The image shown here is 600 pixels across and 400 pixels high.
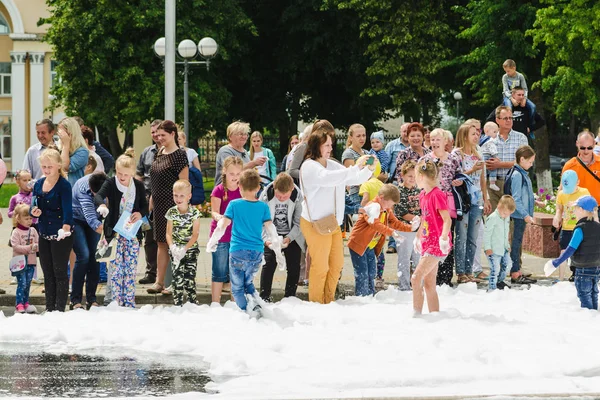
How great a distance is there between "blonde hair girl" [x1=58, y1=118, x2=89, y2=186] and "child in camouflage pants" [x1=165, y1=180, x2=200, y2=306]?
1691 mm

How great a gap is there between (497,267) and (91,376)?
6.38 m

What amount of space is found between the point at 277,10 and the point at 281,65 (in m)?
2.88

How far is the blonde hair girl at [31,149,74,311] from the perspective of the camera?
11.3 m

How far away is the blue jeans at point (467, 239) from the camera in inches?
559

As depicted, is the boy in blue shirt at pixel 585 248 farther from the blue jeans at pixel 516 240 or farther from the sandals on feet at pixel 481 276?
the sandals on feet at pixel 481 276

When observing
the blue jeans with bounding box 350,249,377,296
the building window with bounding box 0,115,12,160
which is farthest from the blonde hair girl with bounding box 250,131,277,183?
the building window with bounding box 0,115,12,160

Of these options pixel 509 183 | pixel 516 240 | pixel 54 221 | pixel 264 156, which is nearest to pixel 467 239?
pixel 516 240

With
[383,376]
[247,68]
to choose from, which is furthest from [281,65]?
[383,376]

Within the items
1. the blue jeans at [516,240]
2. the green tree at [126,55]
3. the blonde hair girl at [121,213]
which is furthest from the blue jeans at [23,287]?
the green tree at [126,55]

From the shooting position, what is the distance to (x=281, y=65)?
4584 cm

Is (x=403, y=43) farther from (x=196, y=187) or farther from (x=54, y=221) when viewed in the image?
(x=54, y=221)

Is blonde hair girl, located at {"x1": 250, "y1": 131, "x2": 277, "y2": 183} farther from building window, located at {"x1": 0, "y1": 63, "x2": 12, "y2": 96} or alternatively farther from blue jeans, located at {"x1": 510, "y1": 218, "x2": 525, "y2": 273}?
building window, located at {"x1": 0, "y1": 63, "x2": 12, "y2": 96}

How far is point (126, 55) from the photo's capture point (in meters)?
41.8

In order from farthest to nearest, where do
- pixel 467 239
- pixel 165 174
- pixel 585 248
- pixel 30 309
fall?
pixel 467 239, pixel 165 174, pixel 30 309, pixel 585 248
